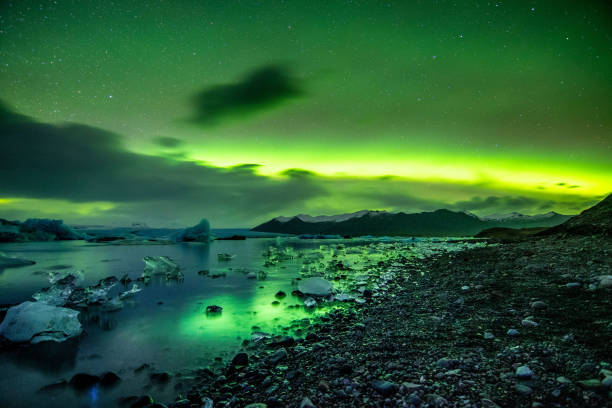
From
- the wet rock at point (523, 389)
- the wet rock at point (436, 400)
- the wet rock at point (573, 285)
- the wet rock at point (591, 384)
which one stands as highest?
the wet rock at point (573, 285)

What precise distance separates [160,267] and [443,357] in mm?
14312

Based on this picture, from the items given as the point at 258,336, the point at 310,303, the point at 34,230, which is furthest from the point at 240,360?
the point at 34,230

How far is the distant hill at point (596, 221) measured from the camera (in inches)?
570

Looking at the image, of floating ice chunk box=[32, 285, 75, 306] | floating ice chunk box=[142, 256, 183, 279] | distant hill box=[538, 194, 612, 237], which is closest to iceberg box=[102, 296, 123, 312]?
floating ice chunk box=[32, 285, 75, 306]

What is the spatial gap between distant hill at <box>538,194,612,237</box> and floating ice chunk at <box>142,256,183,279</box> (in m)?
21.9

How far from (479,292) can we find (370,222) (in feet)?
446

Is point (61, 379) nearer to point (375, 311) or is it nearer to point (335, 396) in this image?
point (335, 396)

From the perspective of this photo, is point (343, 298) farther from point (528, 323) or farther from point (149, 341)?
point (149, 341)

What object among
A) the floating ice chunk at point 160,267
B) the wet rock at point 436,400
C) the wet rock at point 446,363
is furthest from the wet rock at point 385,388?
the floating ice chunk at point 160,267

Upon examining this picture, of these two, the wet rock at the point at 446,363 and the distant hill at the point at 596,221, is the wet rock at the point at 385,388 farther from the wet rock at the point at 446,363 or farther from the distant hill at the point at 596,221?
the distant hill at the point at 596,221

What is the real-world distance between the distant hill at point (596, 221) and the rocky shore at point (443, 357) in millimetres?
10907

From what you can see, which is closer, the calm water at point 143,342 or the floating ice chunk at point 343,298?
the calm water at point 143,342

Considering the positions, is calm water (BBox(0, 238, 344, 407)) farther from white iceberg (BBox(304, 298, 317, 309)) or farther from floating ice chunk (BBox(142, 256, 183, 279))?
floating ice chunk (BBox(142, 256, 183, 279))

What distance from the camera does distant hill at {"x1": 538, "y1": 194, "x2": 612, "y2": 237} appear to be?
14.5 m
